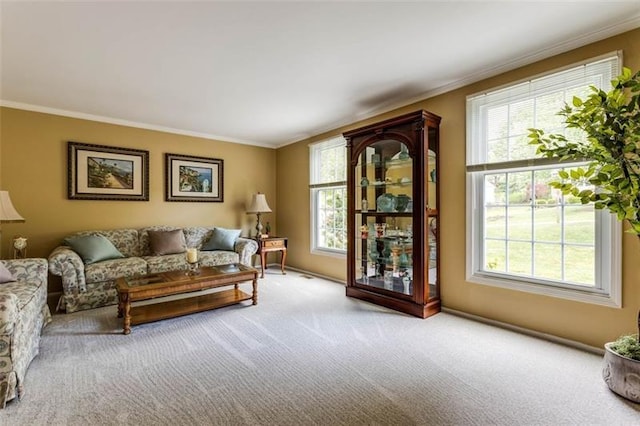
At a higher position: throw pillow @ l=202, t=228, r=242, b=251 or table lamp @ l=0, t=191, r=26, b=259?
table lamp @ l=0, t=191, r=26, b=259

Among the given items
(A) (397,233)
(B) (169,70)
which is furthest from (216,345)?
(B) (169,70)

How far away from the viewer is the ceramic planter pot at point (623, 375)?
174 cm

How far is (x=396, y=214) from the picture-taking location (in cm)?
348

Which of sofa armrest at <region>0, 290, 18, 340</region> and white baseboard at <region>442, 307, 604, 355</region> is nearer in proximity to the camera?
sofa armrest at <region>0, 290, 18, 340</region>

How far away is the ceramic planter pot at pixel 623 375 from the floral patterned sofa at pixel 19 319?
358cm

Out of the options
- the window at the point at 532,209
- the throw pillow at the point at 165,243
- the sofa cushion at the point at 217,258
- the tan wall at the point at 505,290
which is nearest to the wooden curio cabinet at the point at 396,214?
the tan wall at the point at 505,290

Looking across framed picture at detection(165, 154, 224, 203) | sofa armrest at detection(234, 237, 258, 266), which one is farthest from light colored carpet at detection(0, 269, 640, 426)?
framed picture at detection(165, 154, 224, 203)

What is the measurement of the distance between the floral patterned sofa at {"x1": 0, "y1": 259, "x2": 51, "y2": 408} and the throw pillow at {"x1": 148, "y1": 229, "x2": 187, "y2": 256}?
4.78 ft

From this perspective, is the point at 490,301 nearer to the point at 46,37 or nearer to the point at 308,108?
the point at 308,108

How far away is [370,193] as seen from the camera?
3760 millimetres

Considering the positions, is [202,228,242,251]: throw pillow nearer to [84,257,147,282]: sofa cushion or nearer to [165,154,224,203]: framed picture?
[165,154,224,203]: framed picture

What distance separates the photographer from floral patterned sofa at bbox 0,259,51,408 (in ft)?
5.69

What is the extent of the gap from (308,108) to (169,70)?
5.54ft

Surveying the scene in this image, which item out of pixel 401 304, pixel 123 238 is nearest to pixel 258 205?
pixel 123 238
